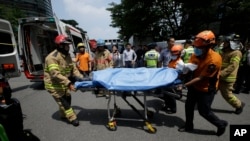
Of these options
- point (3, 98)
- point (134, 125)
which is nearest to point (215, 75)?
point (134, 125)

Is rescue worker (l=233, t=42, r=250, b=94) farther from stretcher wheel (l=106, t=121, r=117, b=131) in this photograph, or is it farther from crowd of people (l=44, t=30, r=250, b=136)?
stretcher wheel (l=106, t=121, r=117, b=131)

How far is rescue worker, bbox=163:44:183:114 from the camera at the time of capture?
16.6ft

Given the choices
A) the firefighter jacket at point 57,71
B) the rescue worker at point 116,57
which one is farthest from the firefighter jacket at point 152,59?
the firefighter jacket at point 57,71

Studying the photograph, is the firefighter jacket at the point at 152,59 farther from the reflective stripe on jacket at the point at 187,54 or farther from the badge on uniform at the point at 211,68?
the badge on uniform at the point at 211,68

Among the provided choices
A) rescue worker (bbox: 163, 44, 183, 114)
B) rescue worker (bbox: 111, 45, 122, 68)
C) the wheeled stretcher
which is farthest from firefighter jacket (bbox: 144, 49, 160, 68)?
the wheeled stretcher

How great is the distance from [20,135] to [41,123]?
70.2 inches

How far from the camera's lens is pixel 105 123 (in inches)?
187

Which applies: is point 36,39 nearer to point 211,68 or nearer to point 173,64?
point 173,64

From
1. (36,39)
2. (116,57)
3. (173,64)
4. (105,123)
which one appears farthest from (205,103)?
(116,57)

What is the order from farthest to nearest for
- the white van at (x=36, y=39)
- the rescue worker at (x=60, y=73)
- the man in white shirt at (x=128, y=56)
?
the man in white shirt at (x=128, y=56) < the white van at (x=36, y=39) < the rescue worker at (x=60, y=73)

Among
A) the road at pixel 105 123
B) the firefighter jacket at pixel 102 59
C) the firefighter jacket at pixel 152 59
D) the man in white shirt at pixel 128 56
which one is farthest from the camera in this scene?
the man in white shirt at pixel 128 56

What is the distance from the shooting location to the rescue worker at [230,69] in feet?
16.4

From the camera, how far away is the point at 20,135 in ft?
10.0

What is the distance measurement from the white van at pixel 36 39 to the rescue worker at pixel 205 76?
5.04 m
